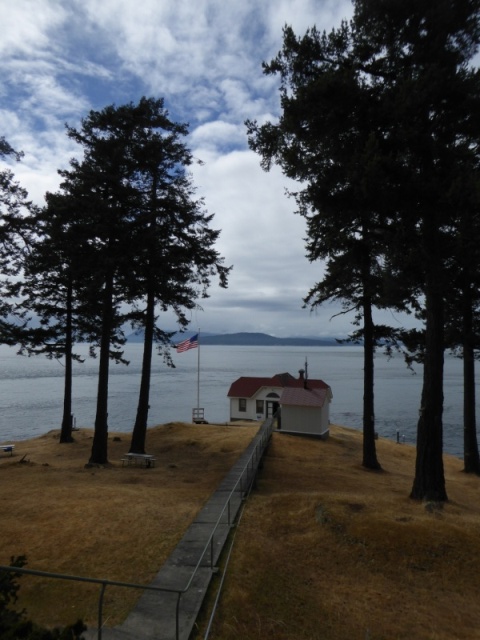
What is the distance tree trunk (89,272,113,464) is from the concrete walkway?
8.48 m

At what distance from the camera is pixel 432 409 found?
1395 centimetres

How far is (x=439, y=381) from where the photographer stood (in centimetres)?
1404

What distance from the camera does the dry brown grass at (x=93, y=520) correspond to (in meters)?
7.95

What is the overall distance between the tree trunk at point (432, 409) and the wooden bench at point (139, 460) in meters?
11.2

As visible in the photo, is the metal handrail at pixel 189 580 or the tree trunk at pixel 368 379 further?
the tree trunk at pixel 368 379

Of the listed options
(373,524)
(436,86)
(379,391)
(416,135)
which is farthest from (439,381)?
(379,391)

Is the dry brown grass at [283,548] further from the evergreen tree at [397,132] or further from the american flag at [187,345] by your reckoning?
the american flag at [187,345]

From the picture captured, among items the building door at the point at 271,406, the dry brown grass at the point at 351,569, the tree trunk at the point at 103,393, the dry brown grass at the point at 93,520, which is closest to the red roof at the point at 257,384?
the building door at the point at 271,406

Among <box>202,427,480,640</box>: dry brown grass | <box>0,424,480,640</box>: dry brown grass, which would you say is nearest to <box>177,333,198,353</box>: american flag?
<box>0,424,480,640</box>: dry brown grass

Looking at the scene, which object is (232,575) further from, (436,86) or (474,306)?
(474,306)

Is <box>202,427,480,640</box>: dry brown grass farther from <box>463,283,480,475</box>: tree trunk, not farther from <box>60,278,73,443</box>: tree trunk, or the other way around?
<box>60,278,73,443</box>: tree trunk

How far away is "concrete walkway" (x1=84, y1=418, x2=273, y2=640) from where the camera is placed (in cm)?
672

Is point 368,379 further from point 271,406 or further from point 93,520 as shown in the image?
point 271,406

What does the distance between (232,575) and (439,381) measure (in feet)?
29.2
